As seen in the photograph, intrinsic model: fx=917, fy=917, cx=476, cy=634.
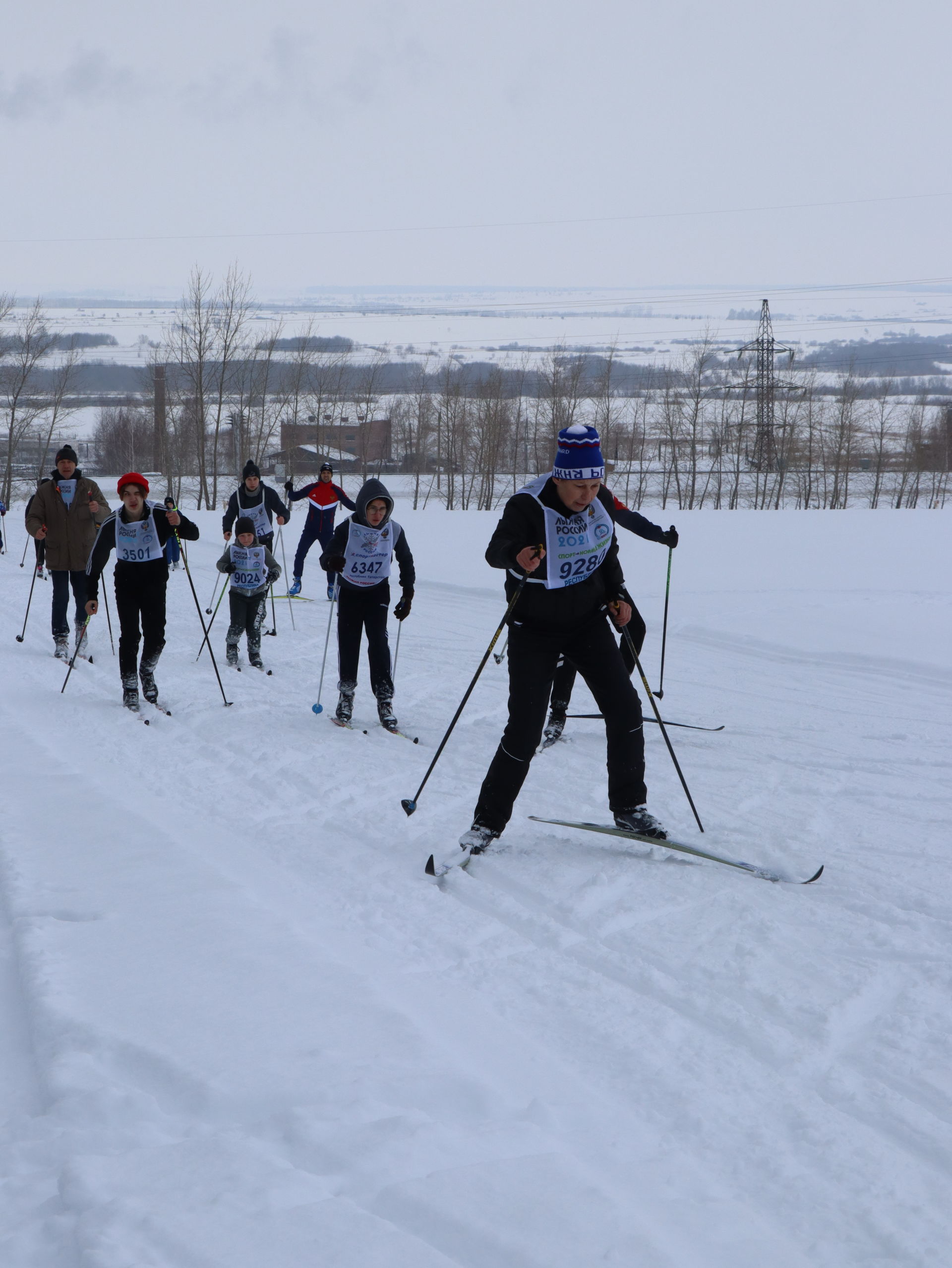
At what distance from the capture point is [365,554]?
6629 millimetres

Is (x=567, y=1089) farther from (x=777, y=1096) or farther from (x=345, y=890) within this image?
(x=345, y=890)

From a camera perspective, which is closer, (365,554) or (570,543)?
(570,543)

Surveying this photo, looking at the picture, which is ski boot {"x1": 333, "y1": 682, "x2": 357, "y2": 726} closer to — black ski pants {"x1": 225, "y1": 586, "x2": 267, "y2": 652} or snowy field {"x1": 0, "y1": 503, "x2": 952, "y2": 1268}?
snowy field {"x1": 0, "y1": 503, "x2": 952, "y2": 1268}

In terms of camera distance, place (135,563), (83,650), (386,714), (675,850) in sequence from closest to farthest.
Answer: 1. (675,850)
2. (386,714)
3. (135,563)
4. (83,650)

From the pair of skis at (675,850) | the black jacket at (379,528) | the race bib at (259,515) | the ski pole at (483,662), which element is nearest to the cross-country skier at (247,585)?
the race bib at (259,515)

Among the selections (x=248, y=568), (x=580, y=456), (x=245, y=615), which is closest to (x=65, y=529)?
(x=248, y=568)

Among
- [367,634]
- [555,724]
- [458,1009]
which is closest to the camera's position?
[458,1009]

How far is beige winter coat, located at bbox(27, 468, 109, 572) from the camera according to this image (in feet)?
28.1

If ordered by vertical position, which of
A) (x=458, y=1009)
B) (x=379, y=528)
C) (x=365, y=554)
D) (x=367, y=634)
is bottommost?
(x=458, y=1009)

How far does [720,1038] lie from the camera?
2822 millimetres

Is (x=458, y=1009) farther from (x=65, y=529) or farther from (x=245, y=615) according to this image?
(x=65, y=529)

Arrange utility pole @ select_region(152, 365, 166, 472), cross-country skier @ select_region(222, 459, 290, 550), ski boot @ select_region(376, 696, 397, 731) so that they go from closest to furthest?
ski boot @ select_region(376, 696, 397, 731)
cross-country skier @ select_region(222, 459, 290, 550)
utility pole @ select_region(152, 365, 166, 472)

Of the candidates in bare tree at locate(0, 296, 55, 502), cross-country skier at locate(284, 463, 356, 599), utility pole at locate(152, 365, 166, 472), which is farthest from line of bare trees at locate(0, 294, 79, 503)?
cross-country skier at locate(284, 463, 356, 599)

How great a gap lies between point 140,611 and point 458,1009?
5031mm
